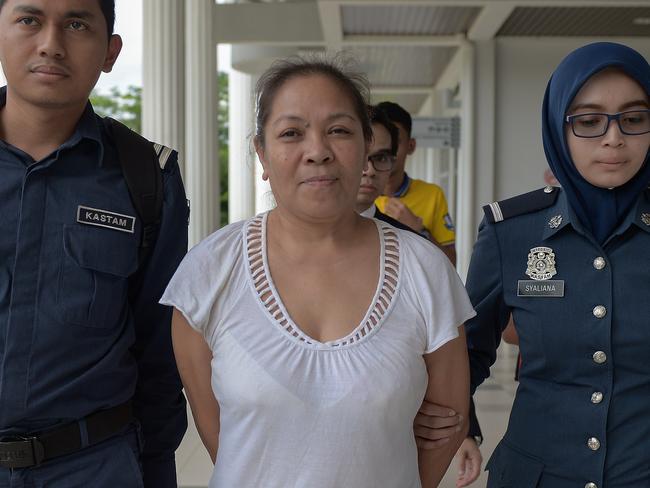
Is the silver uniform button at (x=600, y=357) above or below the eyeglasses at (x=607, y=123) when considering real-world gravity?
below

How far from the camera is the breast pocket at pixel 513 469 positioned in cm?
205

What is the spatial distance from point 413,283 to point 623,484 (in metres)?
0.67

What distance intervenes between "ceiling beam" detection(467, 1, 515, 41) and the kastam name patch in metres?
8.50

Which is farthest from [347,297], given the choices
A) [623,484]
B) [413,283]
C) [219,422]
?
[623,484]

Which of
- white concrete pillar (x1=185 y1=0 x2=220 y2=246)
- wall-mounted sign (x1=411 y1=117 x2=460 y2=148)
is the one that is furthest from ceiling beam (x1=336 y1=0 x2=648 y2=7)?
wall-mounted sign (x1=411 y1=117 x2=460 y2=148)

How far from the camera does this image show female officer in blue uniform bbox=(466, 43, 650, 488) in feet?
6.45

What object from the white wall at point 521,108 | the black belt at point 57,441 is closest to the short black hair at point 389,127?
the black belt at point 57,441

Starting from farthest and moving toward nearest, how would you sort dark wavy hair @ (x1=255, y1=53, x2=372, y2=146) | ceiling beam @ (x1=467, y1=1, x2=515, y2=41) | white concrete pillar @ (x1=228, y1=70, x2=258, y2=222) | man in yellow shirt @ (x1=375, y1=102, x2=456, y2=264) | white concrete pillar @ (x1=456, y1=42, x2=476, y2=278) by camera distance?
white concrete pillar @ (x1=228, y1=70, x2=258, y2=222) → white concrete pillar @ (x1=456, y1=42, x2=476, y2=278) → ceiling beam @ (x1=467, y1=1, x2=515, y2=41) → man in yellow shirt @ (x1=375, y1=102, x2=456, y2=264) → dark wavy hair @ (x1=255, y1=53, x2=372, y2=146)

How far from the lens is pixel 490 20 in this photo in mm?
10664

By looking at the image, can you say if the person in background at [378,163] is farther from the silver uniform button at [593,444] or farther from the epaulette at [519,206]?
the silver uniform button at [593,444]

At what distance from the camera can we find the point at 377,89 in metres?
18.5

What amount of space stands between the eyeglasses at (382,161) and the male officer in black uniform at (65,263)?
1.40 metres

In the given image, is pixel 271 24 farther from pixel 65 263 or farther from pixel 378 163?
pixel 65 263

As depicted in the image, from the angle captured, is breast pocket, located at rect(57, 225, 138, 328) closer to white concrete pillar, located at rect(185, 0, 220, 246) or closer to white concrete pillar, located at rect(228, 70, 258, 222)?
white concrete pillar, located at rect(185, 0, 220, 246)
